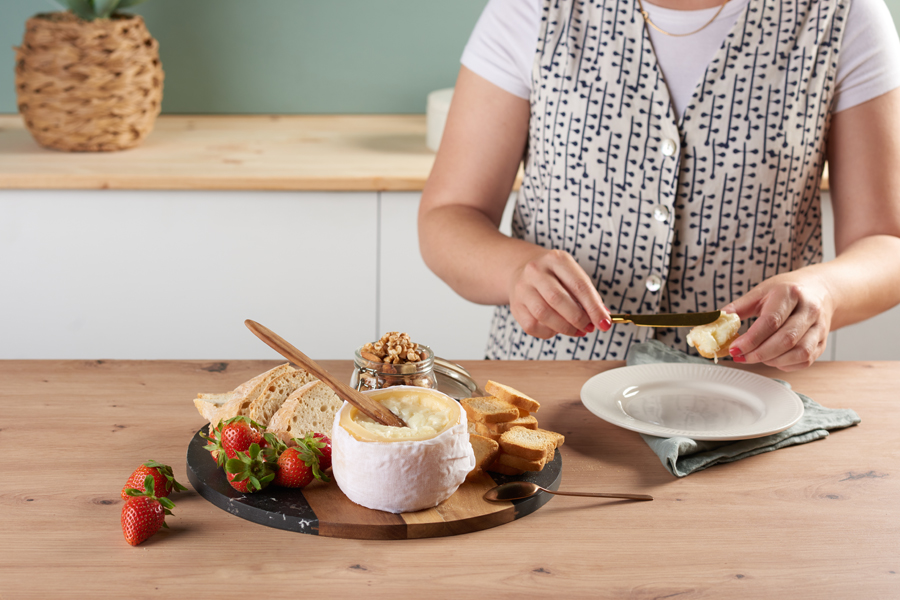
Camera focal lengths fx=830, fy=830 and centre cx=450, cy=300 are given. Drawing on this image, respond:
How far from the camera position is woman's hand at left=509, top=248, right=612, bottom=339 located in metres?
0.93

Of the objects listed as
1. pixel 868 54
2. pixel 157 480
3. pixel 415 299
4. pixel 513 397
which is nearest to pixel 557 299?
pixel 513 397

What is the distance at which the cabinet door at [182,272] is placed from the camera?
188 centimetres

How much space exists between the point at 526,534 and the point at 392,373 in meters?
0.22

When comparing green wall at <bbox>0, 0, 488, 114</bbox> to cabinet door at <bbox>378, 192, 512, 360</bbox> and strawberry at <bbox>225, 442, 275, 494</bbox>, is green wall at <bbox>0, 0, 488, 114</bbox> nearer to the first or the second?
cabinet door at <bbox>378, 192, 512, 360</bbox>

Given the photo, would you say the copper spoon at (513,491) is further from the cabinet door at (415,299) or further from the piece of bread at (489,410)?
the cabinet door at (415,299)

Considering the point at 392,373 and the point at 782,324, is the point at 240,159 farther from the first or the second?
the point at 782,324

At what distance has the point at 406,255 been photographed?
196 centimetres

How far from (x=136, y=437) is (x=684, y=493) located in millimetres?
564

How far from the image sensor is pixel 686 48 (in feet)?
4.02

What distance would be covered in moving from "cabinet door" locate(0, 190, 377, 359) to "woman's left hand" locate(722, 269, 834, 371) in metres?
1.14

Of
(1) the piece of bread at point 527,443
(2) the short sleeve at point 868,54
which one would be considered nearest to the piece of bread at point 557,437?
(1) the piece of bread at point 527,443

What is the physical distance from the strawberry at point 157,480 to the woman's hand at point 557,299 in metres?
0.44

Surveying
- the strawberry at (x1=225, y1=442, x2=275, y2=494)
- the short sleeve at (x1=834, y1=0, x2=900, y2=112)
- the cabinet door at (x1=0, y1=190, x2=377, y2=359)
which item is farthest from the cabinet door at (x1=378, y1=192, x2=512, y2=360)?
the strawberry at (x1=225, y1=442, x2=275, y2=494)

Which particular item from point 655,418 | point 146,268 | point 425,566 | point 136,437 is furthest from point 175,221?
point 425,566
